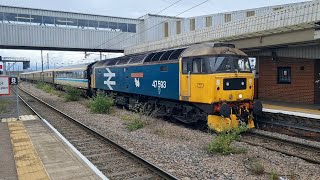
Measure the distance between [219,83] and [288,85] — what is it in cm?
757

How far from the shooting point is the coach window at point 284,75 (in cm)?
1652

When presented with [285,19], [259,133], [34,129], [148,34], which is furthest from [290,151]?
[148,34]

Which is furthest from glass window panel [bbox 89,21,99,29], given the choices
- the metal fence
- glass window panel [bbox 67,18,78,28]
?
the metal fence

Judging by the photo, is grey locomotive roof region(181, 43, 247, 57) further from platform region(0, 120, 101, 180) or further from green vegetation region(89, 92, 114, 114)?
green vegetation region(89, 92, 114, 114)

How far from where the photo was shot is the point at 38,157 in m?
7.35

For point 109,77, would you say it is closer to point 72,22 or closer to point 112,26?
point 72,22

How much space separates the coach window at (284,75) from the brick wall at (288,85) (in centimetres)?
17

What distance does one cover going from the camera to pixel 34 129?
439 inches

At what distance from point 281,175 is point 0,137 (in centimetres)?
812

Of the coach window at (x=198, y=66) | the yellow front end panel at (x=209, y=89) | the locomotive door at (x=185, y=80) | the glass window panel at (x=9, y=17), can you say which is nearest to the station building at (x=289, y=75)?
the yellow front end panel at (x=209, y=89)

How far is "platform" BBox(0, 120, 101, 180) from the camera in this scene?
616 centimetres

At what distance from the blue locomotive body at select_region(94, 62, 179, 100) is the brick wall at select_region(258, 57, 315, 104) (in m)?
7.37

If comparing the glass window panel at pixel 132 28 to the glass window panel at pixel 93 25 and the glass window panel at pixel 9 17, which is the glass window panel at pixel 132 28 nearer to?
the glass window panel at pixel 93 25

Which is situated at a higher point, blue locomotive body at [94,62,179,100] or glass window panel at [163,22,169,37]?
glass window panel at [163,22,169,37]
